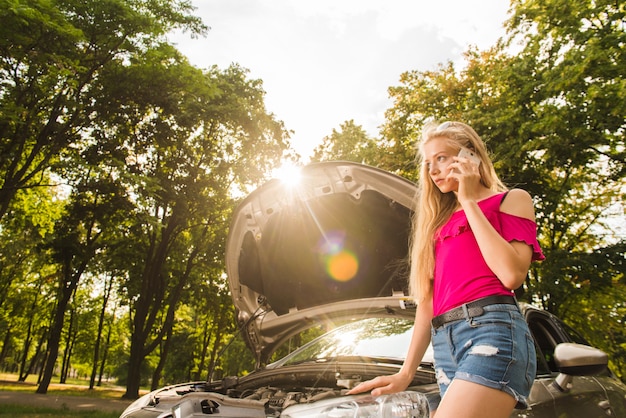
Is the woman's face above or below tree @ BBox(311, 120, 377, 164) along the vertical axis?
below

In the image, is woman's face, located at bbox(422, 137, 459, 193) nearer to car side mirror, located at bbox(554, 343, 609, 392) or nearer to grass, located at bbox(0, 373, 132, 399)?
car side mirror, located at bbox(554, 343, 609, 392)

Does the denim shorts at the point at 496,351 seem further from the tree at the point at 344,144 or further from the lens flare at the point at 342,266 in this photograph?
the tree at the point at 344,144

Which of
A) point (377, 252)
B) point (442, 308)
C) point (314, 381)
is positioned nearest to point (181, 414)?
point (314, 381)

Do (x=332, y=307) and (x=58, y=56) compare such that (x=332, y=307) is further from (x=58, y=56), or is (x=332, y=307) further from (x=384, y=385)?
(x=58, y=56)

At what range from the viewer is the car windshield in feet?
9.59

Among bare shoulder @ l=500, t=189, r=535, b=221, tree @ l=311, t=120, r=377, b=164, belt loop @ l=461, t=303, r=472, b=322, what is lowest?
belt loop @ l=461, t=303, r=472, b=322

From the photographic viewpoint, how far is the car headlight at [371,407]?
1510mm

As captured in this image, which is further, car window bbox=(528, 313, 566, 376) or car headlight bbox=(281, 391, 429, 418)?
car window bbox=(528, 313, 566, 376)

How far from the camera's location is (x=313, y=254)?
3.79 m

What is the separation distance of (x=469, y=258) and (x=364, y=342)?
189cm

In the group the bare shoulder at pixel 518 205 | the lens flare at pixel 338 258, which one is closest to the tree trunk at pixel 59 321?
the lens flare at pixel 338 258

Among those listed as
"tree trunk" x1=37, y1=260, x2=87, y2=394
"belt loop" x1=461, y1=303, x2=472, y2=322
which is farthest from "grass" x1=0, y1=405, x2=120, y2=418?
"belt loop" x1=461, y1=303, x2=472, y2=322

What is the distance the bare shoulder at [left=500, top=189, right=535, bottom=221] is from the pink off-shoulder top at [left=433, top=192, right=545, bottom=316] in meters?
0.02

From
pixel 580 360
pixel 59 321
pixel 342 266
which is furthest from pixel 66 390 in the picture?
pixel 580 360
